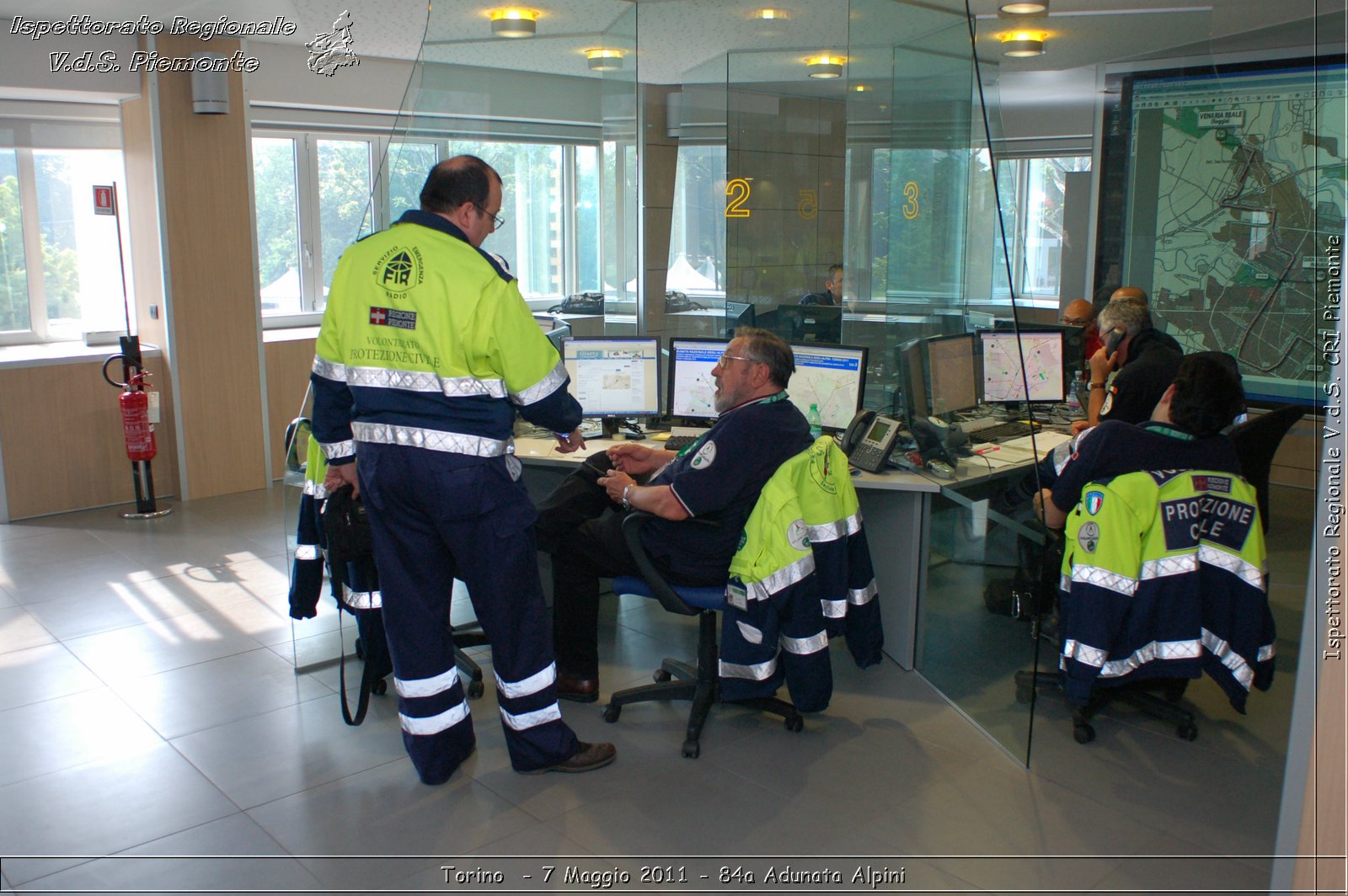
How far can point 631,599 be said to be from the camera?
4.64 m

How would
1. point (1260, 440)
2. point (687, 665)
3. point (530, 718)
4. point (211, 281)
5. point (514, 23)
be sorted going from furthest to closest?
point (211, 281)
point (514, 23)
point (1260, 440)
point (687, 665)
point (530, 718)

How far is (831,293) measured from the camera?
6566mm

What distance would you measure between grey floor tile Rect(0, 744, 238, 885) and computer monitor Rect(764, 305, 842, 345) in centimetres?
320

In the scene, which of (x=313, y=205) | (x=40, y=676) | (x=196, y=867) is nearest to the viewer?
(x=196, y=867)

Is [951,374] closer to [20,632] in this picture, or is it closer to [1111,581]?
[1111,581]

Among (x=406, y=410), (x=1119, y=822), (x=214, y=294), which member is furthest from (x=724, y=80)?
(x=1119, y=822)

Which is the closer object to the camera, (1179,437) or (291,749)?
(1179,437)

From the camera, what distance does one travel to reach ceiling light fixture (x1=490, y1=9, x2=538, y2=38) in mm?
4551

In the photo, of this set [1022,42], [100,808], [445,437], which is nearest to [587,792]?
[445,437]

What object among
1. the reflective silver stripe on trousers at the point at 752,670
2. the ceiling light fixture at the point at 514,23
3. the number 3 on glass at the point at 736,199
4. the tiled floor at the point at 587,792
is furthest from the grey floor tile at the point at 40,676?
the number 3 on glass at the point at 736,199

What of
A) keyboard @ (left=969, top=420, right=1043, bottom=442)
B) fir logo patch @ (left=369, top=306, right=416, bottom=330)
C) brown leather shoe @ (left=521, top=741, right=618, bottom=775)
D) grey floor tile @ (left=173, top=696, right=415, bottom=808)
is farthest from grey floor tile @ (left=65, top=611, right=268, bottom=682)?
keyboard @ (left=969, top=420, right=1043, bottom=442)

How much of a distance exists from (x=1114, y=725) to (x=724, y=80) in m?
4.40

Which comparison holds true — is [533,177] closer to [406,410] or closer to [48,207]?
[48,207]

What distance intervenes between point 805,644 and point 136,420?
4.40m
